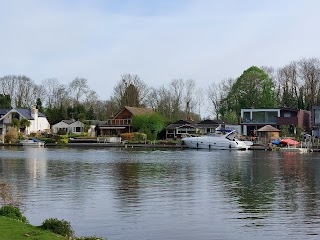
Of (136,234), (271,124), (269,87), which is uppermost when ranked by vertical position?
(269,87)

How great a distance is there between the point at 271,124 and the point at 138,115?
2475cm

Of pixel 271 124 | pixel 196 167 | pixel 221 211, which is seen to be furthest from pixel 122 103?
pixel 221 211

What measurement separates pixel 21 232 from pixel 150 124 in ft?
277

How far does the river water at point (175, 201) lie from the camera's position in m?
19.0

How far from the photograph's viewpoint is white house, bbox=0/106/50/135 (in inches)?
4284

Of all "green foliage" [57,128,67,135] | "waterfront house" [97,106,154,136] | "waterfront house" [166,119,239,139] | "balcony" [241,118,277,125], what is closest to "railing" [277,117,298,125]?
"balcony" [241,118,277,125]

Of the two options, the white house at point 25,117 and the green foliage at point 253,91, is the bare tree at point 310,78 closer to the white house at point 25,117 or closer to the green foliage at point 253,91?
the green foliage at point 253,91

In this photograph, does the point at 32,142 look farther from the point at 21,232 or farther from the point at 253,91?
the point at 21,232

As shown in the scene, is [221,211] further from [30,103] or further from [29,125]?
[30,103]

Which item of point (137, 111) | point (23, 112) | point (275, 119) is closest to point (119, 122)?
point (137, 111)

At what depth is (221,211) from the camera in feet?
75.2

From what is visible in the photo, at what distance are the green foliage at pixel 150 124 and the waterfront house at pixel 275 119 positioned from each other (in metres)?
15.1

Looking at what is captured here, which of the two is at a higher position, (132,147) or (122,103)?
(122,103)

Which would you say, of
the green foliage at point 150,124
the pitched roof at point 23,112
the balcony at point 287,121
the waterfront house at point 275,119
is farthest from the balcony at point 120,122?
the balcony at point 287,121
